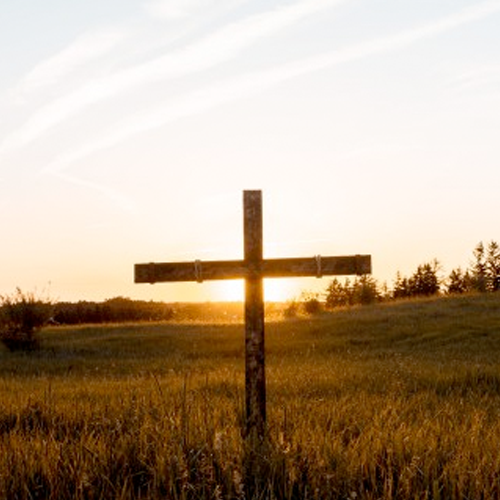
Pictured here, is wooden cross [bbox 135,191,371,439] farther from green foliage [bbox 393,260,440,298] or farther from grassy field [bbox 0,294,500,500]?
green foliage [bbox 393,260,440,298]

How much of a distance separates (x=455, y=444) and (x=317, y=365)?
1179 centimetres

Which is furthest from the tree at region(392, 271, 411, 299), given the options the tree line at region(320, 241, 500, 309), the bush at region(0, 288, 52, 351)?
the bush at region(0, 288, 52, 351)

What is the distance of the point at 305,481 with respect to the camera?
6164 mm

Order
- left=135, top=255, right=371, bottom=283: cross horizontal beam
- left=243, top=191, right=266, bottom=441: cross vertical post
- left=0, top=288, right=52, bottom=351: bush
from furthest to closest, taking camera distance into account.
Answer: left=0, top=288, right=52, bottom=351: bush < left=135, top=255, right=371, bottom=283: cross horizontal beam < left=243, top=191, right=266, bottom=441: cross vertical post

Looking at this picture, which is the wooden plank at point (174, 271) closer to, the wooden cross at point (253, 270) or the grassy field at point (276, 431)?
the wooden cross at point (253, 270)

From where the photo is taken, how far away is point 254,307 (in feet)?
29.5

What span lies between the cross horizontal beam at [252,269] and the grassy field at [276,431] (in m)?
1.19

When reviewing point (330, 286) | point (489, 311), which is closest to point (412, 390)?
point (489, 311)

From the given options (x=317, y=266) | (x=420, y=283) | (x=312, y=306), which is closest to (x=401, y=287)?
(x=420, y=283)

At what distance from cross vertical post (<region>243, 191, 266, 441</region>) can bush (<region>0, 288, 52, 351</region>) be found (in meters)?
20.2

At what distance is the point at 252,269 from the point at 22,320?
816 inches

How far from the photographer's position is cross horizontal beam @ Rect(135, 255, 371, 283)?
29.8 ft

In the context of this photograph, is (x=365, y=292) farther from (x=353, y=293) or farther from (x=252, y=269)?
(x=252, y=269)

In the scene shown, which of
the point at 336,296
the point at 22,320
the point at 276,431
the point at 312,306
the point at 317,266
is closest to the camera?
the point at 276,431
